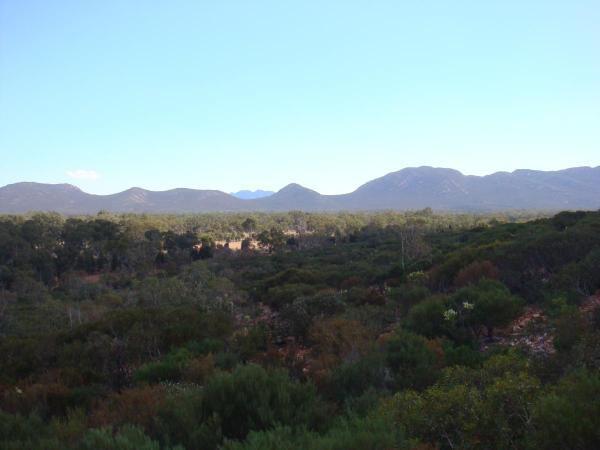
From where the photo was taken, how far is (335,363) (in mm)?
8641

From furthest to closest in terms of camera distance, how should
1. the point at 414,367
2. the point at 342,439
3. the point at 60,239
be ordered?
the point at 60,239 < the point at 414,367 < the point at 342,439

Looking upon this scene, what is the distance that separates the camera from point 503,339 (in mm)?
10758

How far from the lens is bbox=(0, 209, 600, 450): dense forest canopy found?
4.43 m

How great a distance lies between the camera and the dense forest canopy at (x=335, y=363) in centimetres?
443

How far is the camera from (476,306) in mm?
11336

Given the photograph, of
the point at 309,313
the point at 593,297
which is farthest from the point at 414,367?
the point at 309,313

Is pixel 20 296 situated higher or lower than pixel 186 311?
lower

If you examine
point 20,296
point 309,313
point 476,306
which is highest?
point 476,306

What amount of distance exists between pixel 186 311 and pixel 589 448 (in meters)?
12.3

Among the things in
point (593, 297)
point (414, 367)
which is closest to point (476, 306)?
point (593, 297)

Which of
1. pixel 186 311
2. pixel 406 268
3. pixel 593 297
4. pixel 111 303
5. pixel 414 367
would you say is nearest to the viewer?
pixel 414 367

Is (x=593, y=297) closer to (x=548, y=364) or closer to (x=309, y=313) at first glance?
(x=548, y=364)

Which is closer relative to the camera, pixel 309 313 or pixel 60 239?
pixel 309 313

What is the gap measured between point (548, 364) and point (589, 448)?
2.59 m
